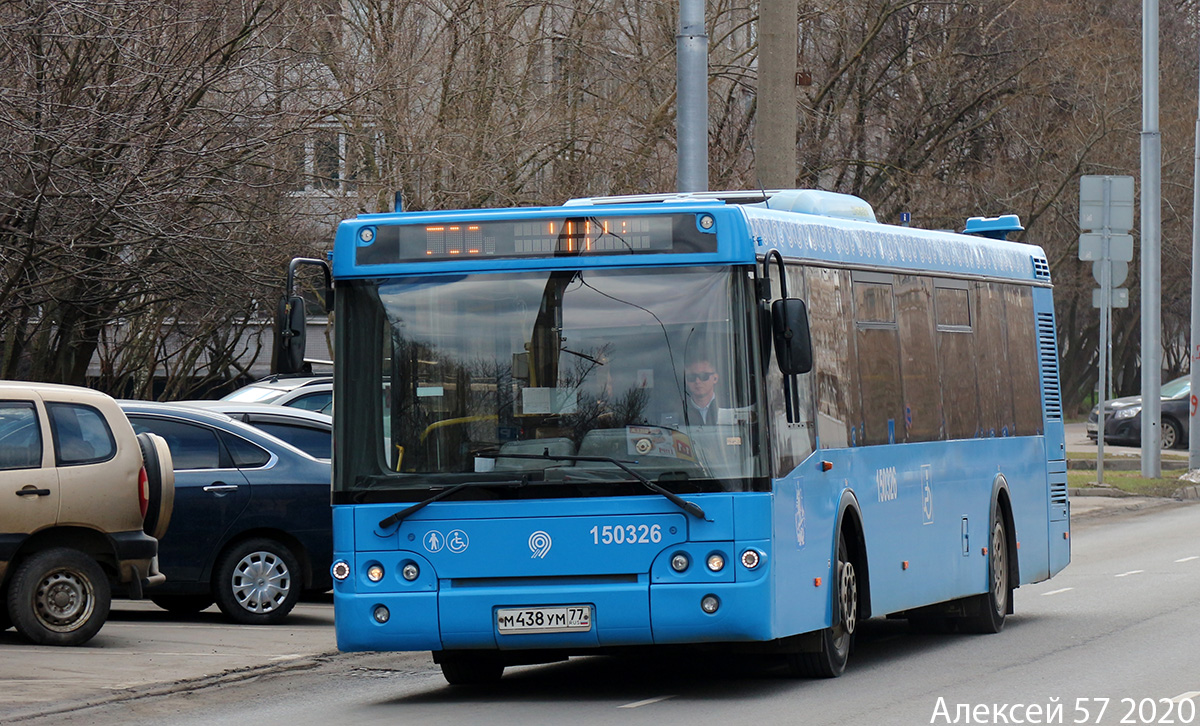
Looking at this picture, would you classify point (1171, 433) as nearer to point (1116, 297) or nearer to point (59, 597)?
point (1116, 297)

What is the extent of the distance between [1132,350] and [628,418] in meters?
57.1

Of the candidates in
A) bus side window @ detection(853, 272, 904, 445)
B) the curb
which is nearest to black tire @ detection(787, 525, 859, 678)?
bus side window @ detection(853, 272, 904, 445)

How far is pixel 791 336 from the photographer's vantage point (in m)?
9.42

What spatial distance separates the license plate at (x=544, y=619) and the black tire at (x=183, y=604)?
19.0 ft

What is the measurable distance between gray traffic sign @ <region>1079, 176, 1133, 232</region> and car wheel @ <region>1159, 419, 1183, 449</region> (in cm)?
1316

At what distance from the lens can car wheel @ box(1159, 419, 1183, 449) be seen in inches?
1554

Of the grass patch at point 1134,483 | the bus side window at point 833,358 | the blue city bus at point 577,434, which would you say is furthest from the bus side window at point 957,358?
the grass patch at point 1134,483

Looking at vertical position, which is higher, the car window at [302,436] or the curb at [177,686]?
the car window at [302,436]

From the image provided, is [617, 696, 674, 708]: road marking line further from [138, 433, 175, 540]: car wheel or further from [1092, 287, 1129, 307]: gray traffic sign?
[1092, 287, 1129, 307]: gray traffic sign

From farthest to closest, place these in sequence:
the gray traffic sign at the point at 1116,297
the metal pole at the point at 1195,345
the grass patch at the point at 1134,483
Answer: the metal pole at the point at 1195,345 < the grass patch at the point at 1134,483 < the gray traffic sign at the point at 1116,297

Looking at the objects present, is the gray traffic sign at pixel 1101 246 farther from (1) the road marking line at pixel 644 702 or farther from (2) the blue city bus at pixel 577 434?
(1) the road marking line at pixel 644 702

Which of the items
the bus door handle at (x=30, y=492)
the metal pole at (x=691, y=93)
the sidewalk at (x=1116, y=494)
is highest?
the metal pole at (x=691, y=93)

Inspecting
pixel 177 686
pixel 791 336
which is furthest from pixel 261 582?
pixel 791 336

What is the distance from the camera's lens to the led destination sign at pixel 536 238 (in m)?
9.72
